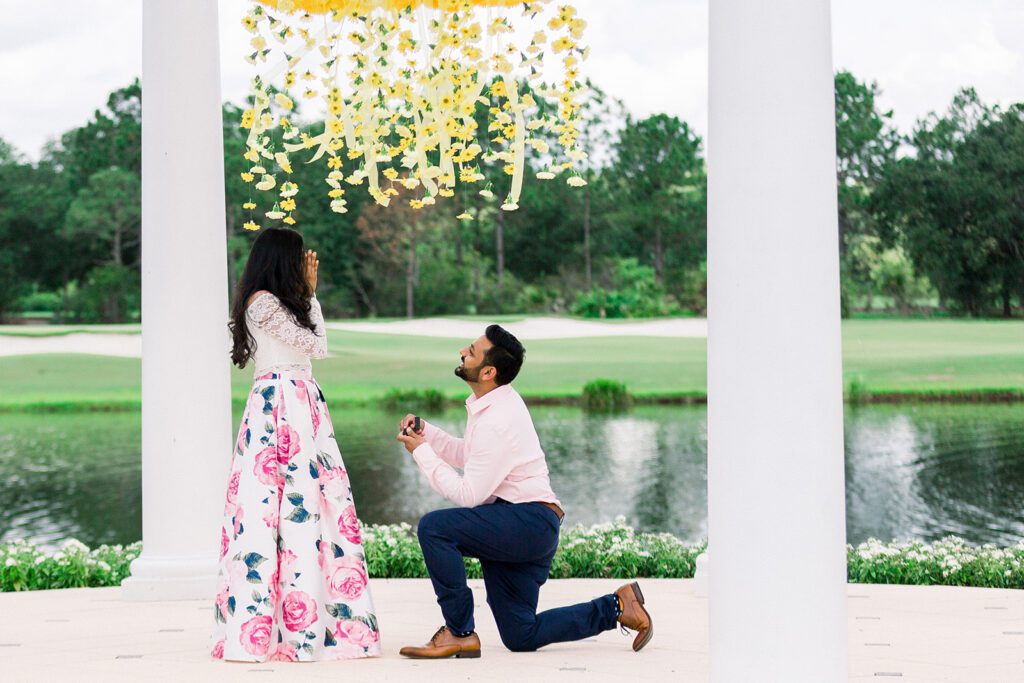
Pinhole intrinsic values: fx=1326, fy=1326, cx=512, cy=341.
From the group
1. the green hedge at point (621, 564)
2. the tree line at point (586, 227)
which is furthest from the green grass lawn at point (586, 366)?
the green hedge at point (621, 564)

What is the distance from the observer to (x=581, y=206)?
2491cm

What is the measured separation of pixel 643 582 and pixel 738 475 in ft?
16.7

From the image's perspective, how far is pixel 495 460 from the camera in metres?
5.72

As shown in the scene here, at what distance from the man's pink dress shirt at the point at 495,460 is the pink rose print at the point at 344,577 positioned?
0.60 m

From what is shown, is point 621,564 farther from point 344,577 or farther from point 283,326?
point 283,326

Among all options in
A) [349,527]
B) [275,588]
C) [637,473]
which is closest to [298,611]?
[275,588]

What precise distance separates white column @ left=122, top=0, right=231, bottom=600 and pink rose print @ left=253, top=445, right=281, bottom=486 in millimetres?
1880

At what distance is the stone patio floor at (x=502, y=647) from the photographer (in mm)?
5492

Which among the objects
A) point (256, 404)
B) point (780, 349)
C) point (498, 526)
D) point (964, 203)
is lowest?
point (498, 526)

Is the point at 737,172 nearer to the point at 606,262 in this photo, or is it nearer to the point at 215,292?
the point at 215,292

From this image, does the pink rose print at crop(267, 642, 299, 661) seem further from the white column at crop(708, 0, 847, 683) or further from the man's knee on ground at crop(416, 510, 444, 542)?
the white column at crop(708, 0, 847, 683)

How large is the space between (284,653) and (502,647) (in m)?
1.01

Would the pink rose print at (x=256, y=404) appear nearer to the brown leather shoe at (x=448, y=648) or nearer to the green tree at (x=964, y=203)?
the brown leather shoe at (x=448, y=648)

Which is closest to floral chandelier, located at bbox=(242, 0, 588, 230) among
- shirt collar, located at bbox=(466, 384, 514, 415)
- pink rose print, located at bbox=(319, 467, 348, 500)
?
shirt collar, located at bbox=(466, 384, 514, 415)
